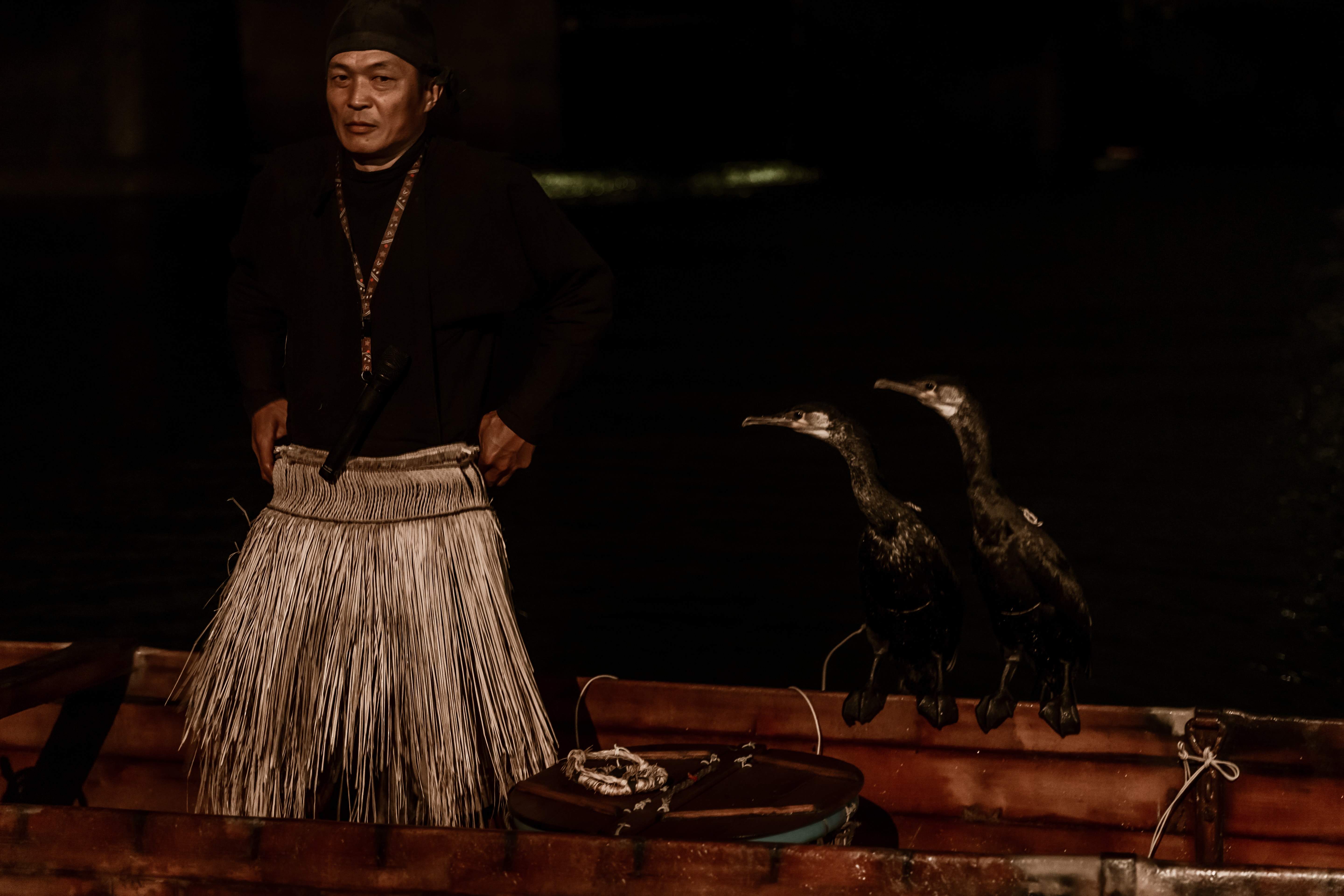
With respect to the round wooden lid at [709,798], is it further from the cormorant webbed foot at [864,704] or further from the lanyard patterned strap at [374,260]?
the lanyard patterned strap at [374,260]

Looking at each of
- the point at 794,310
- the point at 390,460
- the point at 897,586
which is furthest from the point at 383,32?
the point at 794,310

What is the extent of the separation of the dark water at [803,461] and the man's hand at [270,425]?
245cm

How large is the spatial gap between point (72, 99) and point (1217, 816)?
23.7 m

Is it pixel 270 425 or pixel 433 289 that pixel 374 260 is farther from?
pixel 270 425

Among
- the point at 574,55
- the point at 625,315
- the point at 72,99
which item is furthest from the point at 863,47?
the point at 625,315

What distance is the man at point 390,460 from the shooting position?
10.9ft

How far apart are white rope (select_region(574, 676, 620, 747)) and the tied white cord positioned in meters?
1.28

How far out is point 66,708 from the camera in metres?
4.20

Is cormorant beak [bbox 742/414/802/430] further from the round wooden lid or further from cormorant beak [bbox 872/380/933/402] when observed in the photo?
the round wooden lid

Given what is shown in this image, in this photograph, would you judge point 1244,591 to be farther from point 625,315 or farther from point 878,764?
point 625,315

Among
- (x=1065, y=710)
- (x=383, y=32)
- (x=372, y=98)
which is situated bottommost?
(x=1065, y=710)

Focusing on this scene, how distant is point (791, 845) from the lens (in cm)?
303

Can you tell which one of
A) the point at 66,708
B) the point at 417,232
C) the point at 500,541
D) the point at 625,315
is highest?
the point at 417,232

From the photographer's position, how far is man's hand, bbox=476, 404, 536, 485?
11.2 feet
